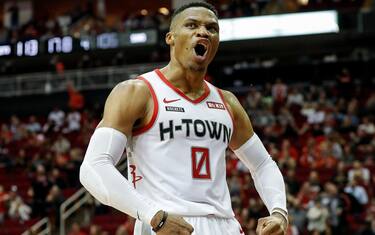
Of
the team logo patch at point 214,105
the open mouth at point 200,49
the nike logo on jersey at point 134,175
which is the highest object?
the open mouth at point 200,49

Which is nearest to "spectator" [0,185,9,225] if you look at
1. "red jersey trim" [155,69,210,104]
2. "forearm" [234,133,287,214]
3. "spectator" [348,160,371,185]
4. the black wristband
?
"spectator" [348,160,371,185]

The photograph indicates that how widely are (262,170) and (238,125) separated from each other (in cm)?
32

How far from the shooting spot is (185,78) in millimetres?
4629

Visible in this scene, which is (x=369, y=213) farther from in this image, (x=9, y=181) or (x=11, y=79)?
(x=11, y=79)

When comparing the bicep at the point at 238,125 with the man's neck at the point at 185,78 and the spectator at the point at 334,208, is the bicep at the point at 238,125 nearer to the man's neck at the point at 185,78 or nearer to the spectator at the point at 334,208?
the man's neck at the point at 185,78

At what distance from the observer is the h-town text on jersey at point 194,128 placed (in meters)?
4.40

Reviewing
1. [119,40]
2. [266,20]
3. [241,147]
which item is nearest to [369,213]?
→ [241,147]

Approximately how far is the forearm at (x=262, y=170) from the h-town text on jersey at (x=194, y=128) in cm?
44

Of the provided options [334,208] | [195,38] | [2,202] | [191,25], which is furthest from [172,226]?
[2,202]

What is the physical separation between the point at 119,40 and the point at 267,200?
21.3 meters

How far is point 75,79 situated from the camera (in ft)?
84.0

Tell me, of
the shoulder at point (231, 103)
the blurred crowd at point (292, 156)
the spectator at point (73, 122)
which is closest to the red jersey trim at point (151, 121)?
the shoulder at point (231, 103)

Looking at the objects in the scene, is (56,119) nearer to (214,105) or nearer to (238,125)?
(238,125)

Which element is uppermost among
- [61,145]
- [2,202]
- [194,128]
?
[194,128]
